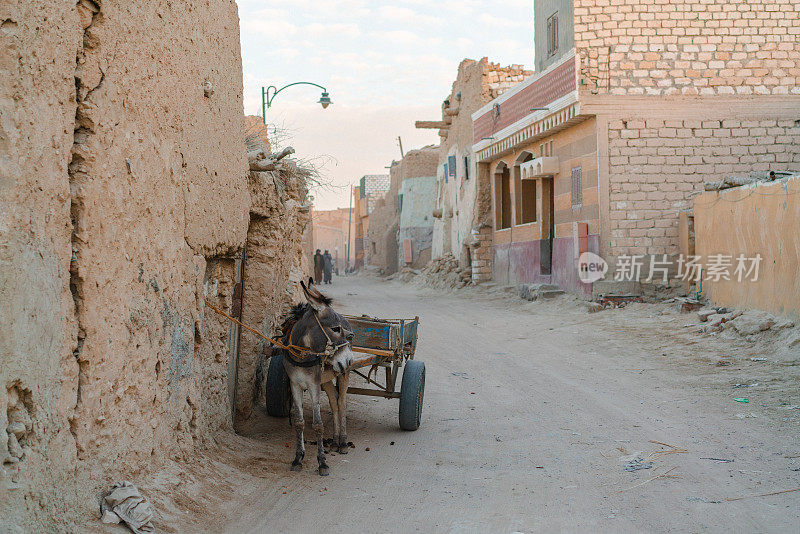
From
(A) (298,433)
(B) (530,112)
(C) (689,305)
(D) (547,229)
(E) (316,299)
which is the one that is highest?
(B) (530,112)

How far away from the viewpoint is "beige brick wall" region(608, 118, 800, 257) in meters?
15.9

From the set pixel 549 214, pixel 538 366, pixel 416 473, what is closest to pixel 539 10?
pixel 549 214

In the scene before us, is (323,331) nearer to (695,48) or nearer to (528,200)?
(695,48)

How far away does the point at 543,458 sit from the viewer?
612 centimetres

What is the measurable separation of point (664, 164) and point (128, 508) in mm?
14613

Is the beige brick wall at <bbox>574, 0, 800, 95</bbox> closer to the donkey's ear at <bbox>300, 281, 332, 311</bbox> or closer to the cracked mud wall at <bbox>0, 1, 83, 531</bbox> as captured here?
the donkey's ear at <bbox>300, 281, 332, 311</bbox>

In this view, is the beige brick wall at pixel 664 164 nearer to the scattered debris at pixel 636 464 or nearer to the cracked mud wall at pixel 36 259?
the scattered debris at pixel 636 464

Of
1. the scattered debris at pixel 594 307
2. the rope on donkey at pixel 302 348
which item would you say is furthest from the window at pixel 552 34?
the rope on donkey at pixel 302 348

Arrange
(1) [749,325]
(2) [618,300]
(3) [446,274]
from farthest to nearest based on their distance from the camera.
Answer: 1. (3) [446,274]
2. (2) [618,300]
3. (1) [749,325]

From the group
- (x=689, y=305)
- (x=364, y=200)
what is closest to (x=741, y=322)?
(x=689, y=305)

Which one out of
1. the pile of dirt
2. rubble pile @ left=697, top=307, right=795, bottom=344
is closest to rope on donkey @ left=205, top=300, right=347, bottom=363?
the pile of dirt

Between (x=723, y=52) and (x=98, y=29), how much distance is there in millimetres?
15747

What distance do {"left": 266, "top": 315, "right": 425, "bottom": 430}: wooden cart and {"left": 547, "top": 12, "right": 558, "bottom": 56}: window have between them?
46.9 feet

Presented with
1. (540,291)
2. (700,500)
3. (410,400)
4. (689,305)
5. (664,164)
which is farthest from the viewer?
(540,291)
